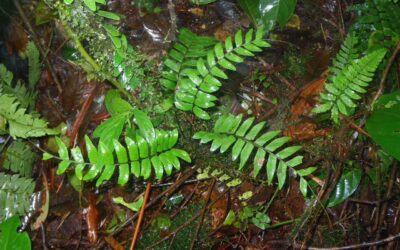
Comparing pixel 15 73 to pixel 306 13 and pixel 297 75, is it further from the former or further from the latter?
pixel 306 13

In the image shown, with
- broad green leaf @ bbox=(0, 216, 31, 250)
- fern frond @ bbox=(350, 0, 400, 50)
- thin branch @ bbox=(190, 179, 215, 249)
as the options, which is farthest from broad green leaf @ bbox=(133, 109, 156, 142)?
fern frond @ bbox=(350, 0, 400, 50)

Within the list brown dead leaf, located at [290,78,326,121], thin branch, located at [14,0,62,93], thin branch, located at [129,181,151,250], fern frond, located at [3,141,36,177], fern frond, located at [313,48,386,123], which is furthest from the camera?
thin branch, located at [14,0,62,93]

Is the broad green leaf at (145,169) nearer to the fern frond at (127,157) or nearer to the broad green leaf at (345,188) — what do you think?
the fern frond at (127,157)

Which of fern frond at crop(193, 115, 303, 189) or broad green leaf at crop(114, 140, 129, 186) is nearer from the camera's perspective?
broad green leaf at crop(114, 140, 129, 186)

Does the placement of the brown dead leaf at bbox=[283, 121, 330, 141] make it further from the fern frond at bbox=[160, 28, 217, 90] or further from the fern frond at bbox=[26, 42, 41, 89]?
the fern frond at bbox=[26, 42, 41, 89]

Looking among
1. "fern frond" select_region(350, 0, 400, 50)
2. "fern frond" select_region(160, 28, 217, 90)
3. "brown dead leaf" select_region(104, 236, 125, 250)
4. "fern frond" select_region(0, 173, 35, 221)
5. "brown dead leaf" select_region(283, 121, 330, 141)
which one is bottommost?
"brown dead leaf" select_region(104, 236, 125, 250)

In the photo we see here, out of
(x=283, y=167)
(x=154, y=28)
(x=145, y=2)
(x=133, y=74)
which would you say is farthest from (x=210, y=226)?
(x=145, y=2)

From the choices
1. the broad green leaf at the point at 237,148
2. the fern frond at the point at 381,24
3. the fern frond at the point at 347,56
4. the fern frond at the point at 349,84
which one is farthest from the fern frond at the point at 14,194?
the fern frond at the point at 381,24
